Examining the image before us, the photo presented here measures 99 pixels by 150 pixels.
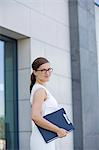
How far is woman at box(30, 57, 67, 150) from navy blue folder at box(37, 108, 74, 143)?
0.04 metres

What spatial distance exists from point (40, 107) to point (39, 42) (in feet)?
11.9

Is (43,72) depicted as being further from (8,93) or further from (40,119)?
(8,93)

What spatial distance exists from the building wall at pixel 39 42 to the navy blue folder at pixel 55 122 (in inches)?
110

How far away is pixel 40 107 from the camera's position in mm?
3596

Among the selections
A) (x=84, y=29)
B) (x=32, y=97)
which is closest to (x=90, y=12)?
(x=84, y=29)

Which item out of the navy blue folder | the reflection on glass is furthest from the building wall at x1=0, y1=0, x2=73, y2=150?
the navy blue folder

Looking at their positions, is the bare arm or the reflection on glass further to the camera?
the reflection on glass

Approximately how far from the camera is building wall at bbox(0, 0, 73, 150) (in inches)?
259

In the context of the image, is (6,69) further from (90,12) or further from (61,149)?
(90,12)

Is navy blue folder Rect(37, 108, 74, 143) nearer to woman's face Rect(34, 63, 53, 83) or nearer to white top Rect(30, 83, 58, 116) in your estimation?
white top Rect(30, 83, 58, 116)

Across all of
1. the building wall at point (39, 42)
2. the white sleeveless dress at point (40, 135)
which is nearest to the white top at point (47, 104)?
the white sleeveless dress at point (40, 135)

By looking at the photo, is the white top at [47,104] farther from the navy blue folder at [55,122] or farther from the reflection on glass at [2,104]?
the reflection on glass at [2,104]

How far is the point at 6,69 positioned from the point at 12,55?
0.30 metres

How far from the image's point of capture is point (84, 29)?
338 inches
